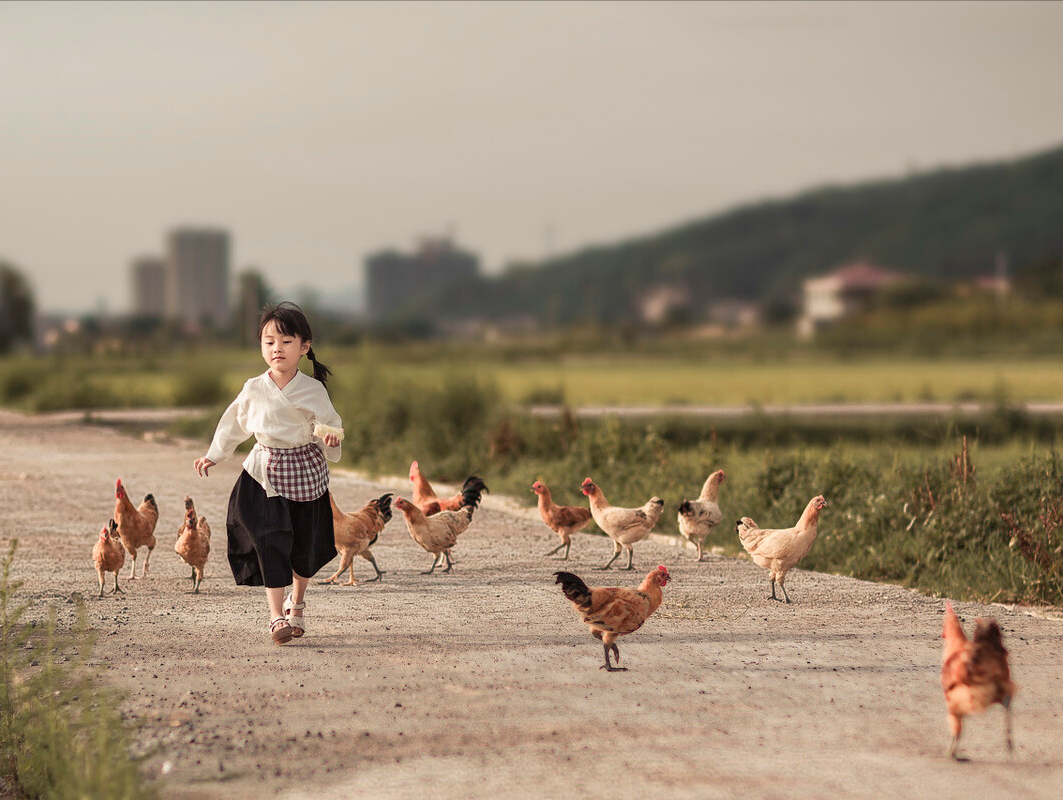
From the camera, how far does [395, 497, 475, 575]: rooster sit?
8.49 meters

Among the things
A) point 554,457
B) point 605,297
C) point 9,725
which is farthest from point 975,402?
point 605,297

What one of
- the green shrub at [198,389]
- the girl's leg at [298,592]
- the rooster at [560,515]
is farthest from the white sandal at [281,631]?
the green shrub at [198,389]

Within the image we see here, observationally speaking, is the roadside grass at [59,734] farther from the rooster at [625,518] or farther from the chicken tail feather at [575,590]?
the rooster at [625,518]

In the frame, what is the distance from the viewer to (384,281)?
121625mm

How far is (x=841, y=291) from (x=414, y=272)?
7949cm

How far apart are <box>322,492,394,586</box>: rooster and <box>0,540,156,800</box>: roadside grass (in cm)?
210

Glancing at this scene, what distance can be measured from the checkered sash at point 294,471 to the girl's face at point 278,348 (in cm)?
49

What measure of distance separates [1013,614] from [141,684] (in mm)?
5660

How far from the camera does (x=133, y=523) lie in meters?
8.74

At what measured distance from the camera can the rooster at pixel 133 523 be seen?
8664mm

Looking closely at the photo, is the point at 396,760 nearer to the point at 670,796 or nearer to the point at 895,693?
the point at 670,796

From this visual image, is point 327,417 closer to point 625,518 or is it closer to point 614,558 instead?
point 625,518

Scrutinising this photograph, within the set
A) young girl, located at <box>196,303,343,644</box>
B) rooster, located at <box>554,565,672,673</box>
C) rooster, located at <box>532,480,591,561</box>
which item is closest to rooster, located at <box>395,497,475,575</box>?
rooster, located at <box>532,480,591,561</box>

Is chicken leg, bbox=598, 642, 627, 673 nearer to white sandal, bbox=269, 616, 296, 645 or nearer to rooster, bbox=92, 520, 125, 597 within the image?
white sandal, bbox=269, 616, 296, 645
